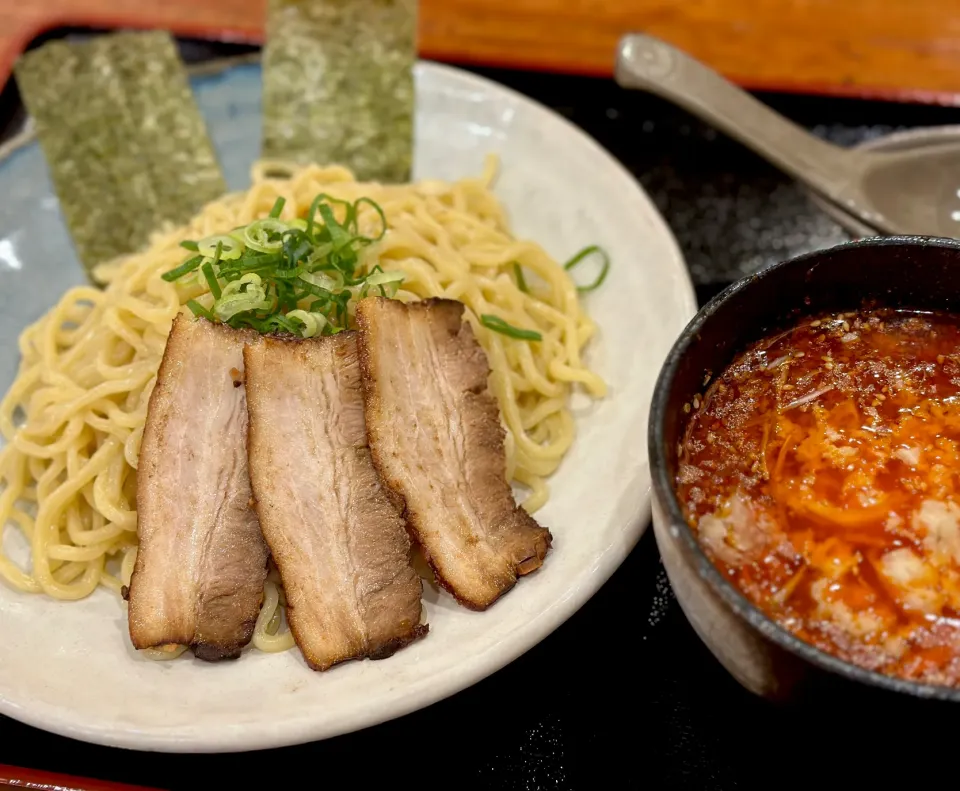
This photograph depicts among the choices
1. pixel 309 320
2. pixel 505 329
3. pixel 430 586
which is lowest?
pixel 430 586

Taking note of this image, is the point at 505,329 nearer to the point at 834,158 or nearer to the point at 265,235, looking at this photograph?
the point at 265,235

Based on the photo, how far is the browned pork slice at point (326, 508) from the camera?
2002 mm

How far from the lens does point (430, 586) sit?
218cm

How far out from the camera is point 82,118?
3.11 metres

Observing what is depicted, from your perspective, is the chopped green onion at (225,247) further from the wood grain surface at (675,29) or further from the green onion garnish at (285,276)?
the wood grain surface at (675,29)

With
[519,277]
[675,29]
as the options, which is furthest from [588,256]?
[675,29]

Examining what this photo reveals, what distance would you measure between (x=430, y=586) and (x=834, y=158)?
1.93 metres

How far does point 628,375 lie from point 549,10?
90.1 inches

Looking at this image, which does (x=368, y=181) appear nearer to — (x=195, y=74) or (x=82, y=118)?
(x=195, y=74)

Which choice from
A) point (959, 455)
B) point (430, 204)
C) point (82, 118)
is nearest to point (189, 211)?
point (82, 118)

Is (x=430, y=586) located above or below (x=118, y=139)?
below

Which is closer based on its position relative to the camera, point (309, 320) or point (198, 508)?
point (198, 508)

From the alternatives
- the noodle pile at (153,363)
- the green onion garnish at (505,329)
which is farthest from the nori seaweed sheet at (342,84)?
the green onion garnish at (505,329)

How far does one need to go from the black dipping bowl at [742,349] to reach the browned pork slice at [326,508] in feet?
2.24
